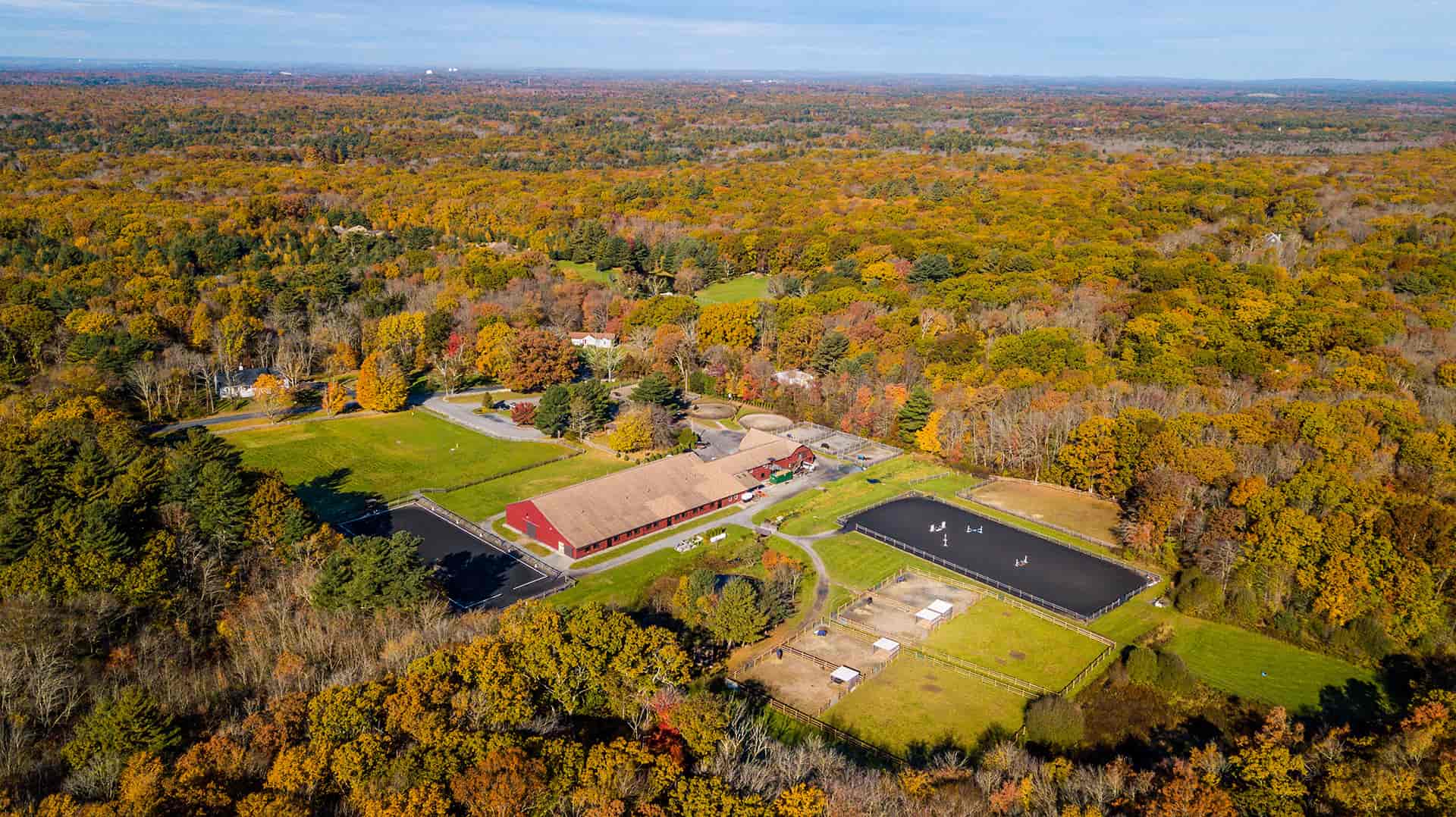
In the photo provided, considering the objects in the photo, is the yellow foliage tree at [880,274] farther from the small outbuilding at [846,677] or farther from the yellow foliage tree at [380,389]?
the small outbuilding at [846,677]

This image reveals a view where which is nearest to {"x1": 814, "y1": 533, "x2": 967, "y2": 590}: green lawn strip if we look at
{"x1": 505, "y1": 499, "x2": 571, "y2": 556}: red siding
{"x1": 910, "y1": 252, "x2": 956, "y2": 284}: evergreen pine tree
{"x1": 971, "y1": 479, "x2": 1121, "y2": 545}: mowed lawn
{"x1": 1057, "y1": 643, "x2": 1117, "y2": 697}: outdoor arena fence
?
{"x1": 1057, "y1": 643, "x2": 1117, "y2": 697}: outdoor arena fence

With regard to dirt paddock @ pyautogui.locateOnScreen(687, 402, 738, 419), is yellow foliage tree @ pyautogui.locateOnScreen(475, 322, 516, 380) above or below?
above

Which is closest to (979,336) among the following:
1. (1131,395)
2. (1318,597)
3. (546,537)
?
(1131,395)

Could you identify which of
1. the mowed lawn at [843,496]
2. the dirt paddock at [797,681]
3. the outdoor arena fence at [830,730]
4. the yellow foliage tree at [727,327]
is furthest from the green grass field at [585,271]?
the outdoor arena fence at [830,730]

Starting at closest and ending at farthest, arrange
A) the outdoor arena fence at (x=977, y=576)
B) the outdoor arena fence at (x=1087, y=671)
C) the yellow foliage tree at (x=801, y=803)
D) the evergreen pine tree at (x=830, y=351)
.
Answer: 1. the yellow foliage tree at (x=801, y=803)
2. the outdoor arena fence at (x=1087, y=671)
3. the outdoor arena fence at (x=977, y=576)
4. the evergreen pine tree at (x=830, y=351)

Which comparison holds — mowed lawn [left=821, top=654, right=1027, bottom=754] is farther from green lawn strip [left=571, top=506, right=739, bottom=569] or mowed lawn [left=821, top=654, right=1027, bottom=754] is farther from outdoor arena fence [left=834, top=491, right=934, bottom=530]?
green lawn strip [left=571, top=506, right=739, bottom=569]

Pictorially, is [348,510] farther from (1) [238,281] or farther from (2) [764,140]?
(2) [764,140]
